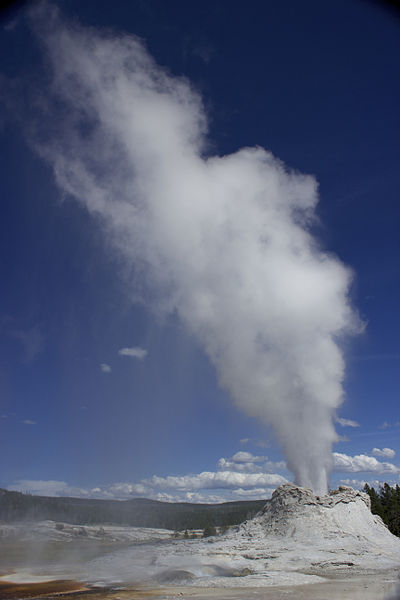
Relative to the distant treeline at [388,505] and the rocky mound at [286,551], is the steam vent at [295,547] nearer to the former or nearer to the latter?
the rocky mound at [286,551]

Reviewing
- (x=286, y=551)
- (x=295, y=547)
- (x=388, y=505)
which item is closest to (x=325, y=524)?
(x=295, y=547)

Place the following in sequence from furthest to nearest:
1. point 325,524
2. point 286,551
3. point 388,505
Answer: point 388,505 → point 325,524 → point 286,551

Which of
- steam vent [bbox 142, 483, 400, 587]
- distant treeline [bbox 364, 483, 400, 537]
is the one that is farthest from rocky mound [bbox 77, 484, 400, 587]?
distant treeline [bbox 364, 483, 400, 537]

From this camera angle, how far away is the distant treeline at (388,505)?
4988cm

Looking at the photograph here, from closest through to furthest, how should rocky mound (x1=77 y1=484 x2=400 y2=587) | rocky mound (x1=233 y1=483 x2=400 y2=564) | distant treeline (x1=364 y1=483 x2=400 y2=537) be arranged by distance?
rocky mound (x1=77 y1=484 x2=400 y2=587) → rocky mound (x1=233 y1=483 x2=400 y2=564) → distant treeline (x1=364 y1=483 x2=400 y2=537)

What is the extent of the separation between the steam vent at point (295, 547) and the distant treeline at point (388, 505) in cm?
1738

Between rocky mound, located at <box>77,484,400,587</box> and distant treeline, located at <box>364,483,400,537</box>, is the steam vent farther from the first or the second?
distant treeline, located at <box>364,483,400,537</box>

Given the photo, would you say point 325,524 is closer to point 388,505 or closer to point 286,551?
point 286,551

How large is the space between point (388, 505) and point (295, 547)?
31798 millimetres

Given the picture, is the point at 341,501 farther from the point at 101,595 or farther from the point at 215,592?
the point at 101,595

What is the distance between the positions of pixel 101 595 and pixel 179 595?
11.9ft

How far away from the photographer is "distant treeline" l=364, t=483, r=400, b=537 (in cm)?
4988

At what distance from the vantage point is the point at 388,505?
53.7 m

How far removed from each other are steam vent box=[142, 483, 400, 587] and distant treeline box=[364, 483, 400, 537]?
57.0ft
